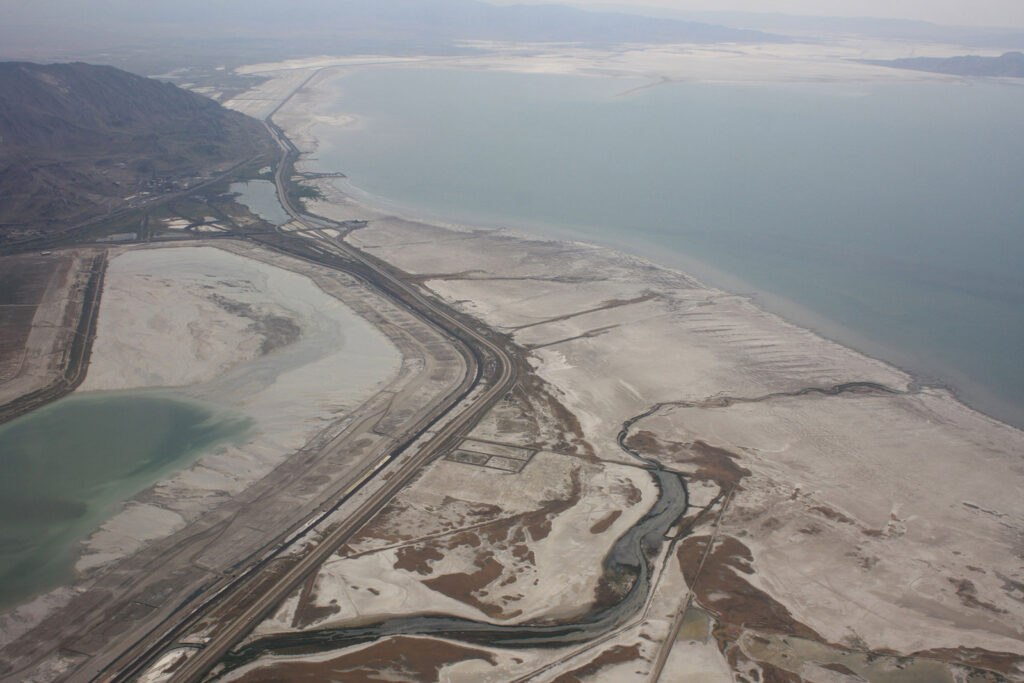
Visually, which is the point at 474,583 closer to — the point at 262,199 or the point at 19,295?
the point at 19,295

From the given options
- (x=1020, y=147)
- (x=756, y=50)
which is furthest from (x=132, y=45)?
(x=1020, y=147)

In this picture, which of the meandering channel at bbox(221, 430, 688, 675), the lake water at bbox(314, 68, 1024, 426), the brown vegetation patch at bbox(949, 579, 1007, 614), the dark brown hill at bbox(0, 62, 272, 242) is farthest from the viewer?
the dark brown hill at bbox(0, 62, 272, 242)

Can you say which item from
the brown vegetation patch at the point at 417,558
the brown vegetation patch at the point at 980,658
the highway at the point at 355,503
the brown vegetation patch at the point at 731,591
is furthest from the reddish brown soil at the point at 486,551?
the brown vegetation patch at the point at 980,658

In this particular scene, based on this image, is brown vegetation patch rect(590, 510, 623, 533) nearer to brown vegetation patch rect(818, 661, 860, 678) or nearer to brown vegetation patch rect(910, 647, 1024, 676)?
brown vegetation patch rect(818, 661, 860, 678)

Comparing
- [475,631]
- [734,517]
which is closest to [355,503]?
[475,631]

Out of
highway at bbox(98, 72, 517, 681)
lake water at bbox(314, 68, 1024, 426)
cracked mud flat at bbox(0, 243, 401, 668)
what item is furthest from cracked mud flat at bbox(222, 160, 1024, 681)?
cracked mud flat at bbox(0, 243, 401, 668)

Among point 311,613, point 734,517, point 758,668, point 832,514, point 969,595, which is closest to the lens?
point 758,668

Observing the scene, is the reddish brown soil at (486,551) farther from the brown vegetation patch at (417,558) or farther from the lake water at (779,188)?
the lake water at (779,188)
